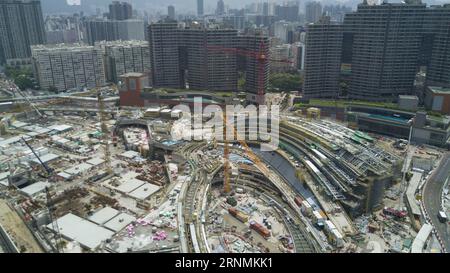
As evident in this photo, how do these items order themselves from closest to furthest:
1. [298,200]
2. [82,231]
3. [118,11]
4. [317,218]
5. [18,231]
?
1. [82,231]
2. [18,231]
3. [317,218]
4. [298,200]
5. [118,11]

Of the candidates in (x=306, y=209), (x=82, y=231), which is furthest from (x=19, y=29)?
(x=306, y=209)

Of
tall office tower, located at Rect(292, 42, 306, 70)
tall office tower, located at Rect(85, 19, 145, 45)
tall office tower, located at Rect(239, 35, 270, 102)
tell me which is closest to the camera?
tall office tower, located at Rect(239, 35, 270, 102)

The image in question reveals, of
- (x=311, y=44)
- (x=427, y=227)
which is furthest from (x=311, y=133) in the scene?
(x=311, y=44)

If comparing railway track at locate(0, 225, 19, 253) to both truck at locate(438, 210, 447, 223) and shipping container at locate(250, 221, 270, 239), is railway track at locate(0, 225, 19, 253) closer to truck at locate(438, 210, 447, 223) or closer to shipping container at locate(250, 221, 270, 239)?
shipping container at locate(250, 221, 270, 239)

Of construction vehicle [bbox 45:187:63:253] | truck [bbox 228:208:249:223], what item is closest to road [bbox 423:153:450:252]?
truck [bbox 228:208:249:223]

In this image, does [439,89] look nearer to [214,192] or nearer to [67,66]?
[214,192]
